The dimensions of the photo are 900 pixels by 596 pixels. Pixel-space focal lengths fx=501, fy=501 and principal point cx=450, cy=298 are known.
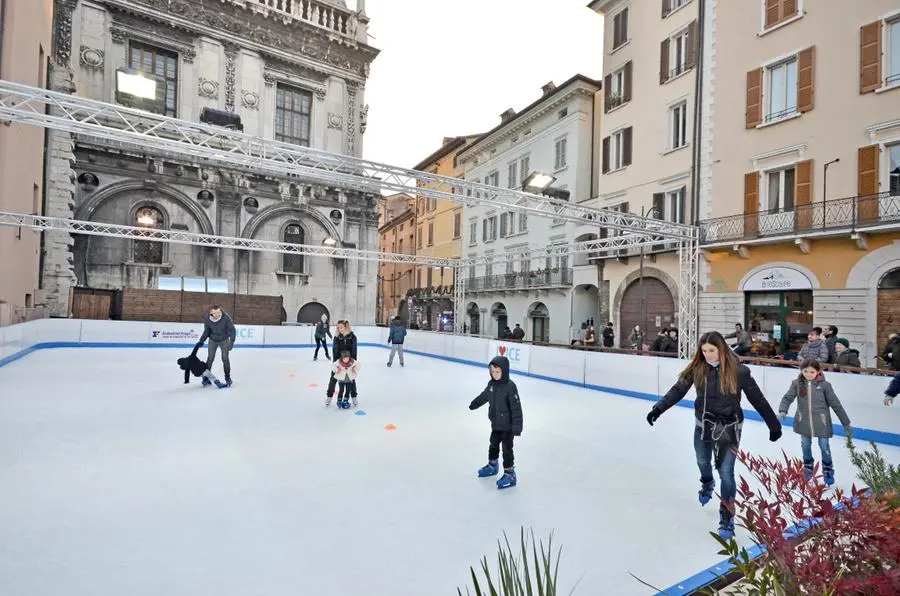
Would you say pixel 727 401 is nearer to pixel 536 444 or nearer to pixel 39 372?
pixel 536 444

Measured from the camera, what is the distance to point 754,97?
15.9m

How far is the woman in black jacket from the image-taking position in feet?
12.9

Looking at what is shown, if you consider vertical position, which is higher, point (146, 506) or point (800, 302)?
point (800, 302)

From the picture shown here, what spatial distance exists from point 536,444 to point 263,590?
4.37 meters

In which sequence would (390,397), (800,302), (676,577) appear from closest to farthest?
1. (676,577)
2. (390,397)
3. (800,302)

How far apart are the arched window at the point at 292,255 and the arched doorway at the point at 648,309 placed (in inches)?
624

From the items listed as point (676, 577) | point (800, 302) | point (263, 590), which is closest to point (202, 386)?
point (263, 590)

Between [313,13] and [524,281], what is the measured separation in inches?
717

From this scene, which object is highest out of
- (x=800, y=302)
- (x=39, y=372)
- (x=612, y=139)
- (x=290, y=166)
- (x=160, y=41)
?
(x=160, y=41)

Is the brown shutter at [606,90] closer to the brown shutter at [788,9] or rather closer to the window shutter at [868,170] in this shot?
the brown shutter at [788,9]

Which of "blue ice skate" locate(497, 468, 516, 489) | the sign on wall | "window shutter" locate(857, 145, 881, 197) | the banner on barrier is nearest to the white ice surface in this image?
"blue ice skate" locate(497, 468, 516, 489)

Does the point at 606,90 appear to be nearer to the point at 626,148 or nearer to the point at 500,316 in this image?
the point at 626,148

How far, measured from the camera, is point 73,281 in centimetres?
2023

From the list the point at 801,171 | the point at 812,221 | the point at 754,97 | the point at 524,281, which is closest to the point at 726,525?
the point at 812,221
